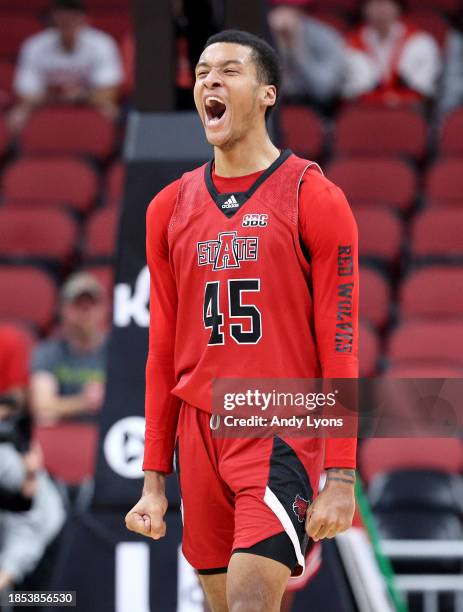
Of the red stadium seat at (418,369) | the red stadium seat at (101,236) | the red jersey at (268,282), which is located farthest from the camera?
the red stadium seat at (101,236)

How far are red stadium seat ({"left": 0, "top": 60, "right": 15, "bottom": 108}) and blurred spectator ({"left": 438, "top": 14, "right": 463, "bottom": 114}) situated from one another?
12.1 ft

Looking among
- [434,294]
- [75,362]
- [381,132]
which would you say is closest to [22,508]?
[75,362]

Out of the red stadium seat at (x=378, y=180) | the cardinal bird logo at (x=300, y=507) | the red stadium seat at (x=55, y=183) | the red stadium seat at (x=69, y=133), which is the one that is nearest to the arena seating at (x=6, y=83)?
the red stadium seat at (x=69, y=133)

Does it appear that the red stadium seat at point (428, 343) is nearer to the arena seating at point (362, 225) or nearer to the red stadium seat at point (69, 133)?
the arena seating at point (362, 225)

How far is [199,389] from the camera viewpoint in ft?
11.3

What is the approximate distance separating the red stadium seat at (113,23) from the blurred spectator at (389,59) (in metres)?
2.33

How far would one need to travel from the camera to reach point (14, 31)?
11641 mm

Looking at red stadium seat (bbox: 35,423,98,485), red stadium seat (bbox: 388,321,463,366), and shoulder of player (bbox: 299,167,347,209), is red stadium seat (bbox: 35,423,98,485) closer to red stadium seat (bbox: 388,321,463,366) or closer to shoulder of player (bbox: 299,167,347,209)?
red stadium seat (bbox: 388,321,463,366)

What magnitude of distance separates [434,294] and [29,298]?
8.76 ft

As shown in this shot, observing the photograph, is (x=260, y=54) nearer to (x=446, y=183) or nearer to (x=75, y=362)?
(x=75, y=362)

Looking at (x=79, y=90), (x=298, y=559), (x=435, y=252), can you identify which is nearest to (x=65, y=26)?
(x=79, y=90)

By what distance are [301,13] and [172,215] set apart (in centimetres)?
671

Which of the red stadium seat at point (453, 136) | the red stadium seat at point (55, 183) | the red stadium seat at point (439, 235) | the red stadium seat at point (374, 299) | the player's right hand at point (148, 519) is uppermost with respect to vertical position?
the red stadium seat at point (453, 136)

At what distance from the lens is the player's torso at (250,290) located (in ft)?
11.1
